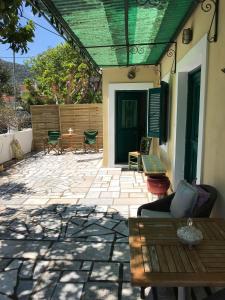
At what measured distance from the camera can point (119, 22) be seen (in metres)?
4.58

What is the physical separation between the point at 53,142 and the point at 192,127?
7.89m

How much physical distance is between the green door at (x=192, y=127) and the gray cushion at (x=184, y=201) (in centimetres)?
171

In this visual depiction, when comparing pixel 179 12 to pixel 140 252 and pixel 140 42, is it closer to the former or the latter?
pixel 140 42

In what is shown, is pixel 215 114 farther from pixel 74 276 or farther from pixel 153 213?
pixel 74 276

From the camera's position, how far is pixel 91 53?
272 inches

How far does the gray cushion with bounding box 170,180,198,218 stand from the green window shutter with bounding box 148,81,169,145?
3318 millimetres

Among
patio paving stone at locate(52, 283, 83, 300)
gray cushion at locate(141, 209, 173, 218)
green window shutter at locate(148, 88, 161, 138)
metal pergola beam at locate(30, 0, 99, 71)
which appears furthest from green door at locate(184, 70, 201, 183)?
patio paving stone at locate(52, 283, 83, 300)

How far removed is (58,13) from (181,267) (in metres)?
3.58

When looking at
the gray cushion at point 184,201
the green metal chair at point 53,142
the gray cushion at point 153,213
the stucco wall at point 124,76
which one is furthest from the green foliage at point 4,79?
the gray cushion at point 184,201

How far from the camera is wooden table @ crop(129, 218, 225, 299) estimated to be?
5.80ft

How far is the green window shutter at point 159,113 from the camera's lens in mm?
6441

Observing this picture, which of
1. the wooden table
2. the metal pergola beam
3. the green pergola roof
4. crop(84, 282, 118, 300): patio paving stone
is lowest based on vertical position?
crop(84, 282, 118, 300): patio paving stone

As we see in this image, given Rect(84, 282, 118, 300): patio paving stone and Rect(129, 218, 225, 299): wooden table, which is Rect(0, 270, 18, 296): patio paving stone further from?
Rect(129, 218, 225, 299): wooden table

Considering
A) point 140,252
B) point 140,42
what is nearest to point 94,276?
point 140,252
